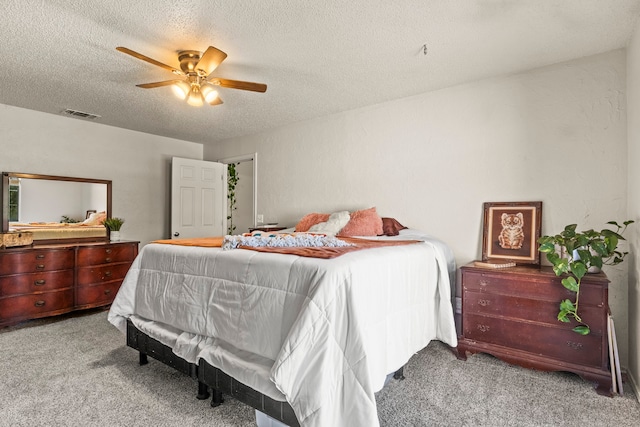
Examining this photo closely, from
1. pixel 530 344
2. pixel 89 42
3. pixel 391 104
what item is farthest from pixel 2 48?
pixel 530 344

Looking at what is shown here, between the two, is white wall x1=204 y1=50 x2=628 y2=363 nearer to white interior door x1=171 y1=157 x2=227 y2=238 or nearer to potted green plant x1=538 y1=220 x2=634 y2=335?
potted green plant x1=538 y1=220 x2=634 y2=335

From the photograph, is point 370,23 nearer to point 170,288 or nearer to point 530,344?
point 170,288

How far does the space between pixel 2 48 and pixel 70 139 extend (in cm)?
203

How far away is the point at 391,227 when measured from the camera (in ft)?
11.1

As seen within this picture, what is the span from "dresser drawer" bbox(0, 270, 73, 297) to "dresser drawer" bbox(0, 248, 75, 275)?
5 centimetres

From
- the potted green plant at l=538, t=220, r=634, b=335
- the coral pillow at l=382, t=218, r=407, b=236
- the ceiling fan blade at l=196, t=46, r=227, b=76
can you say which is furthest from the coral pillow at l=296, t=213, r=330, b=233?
the potted green plant at l=538, t=220, r=634, b=335

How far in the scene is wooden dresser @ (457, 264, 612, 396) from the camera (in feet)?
7.09

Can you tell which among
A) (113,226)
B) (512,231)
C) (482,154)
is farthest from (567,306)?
(113,226)

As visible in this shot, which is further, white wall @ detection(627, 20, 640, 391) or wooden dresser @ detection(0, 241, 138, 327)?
wooden dresser @ detection(0, 241, 138, 327)

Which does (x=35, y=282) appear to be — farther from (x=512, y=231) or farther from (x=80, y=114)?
(x=512, y=231)

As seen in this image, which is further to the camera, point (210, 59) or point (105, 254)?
point (105, 254)

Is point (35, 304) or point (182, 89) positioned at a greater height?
point (182, 89)

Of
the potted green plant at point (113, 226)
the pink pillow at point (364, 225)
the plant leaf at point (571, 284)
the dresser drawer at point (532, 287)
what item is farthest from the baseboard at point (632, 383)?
the potted green plant at point (113, 226)

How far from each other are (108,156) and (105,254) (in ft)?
4.62
